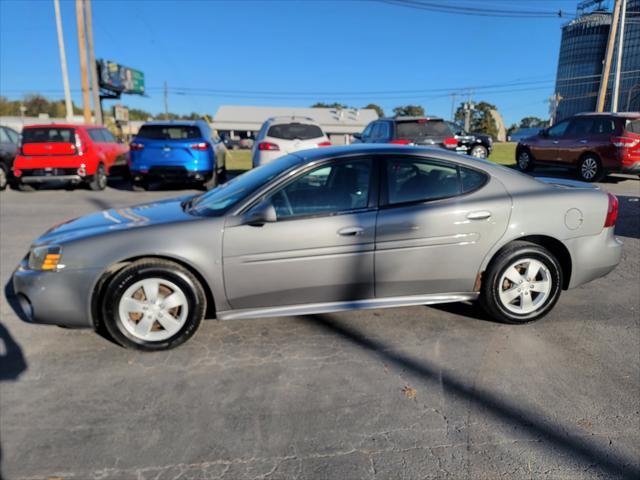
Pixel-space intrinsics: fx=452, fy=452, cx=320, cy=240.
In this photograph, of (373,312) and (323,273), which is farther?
(373,312)

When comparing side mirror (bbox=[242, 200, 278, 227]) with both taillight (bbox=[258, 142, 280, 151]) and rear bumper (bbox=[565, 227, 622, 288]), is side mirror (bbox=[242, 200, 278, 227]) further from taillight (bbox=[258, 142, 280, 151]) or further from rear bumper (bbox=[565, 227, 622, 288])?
taillight (bbox=[258, 142, 280, 151])

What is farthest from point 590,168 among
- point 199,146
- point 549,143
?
point 199,146

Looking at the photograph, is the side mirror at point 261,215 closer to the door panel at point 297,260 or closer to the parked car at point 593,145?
the door panel at point 297,260

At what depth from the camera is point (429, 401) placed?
2738mm

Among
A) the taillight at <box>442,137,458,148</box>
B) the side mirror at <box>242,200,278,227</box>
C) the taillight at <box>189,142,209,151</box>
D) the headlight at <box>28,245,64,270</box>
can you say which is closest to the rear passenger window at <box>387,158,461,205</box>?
the side mirror at <box>242,200,278,227</box>

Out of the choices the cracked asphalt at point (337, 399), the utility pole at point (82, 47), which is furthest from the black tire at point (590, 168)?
the utility pole at point (82, 47)

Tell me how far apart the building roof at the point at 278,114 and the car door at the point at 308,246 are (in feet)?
198

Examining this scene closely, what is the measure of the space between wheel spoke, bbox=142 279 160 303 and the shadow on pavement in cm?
138

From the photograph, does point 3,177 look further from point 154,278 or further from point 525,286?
point 525,286

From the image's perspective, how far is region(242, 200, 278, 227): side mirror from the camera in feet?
10.6

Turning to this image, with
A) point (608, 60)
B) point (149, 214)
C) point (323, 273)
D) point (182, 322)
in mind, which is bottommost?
point (182, 322)

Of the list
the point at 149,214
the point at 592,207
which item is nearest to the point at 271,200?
the point at 149,214

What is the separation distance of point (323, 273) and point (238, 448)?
4.60 ft

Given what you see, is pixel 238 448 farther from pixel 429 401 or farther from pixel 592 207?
pixel 592 207
